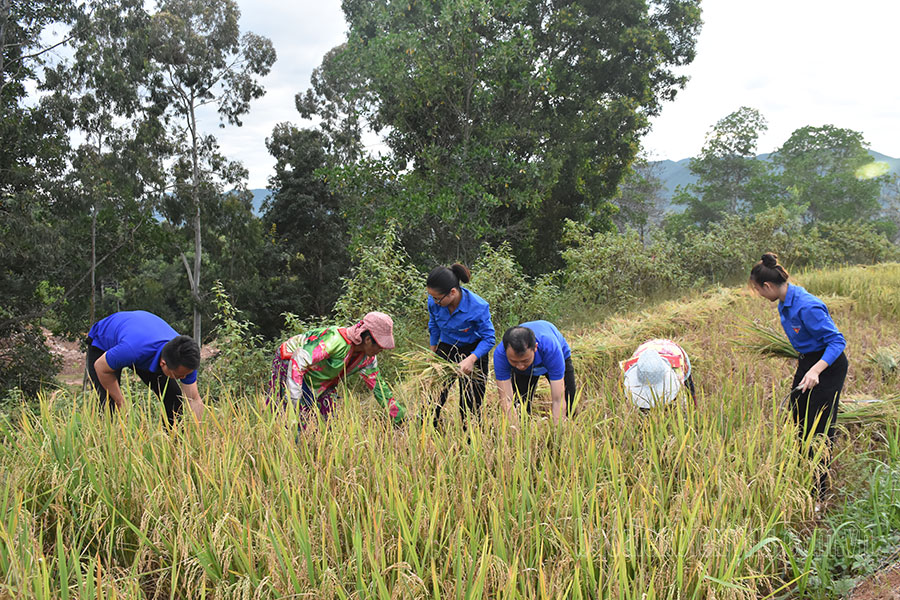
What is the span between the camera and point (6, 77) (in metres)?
15.3

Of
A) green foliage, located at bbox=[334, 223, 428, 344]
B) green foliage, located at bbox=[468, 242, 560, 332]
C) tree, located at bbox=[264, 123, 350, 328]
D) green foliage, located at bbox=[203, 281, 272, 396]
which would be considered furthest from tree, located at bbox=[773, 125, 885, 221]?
green foliage, located at bbox=[203, 281, 272, 396]

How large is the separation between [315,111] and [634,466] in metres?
28.2

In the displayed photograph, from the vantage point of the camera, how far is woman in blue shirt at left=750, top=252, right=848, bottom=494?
11.9 feet

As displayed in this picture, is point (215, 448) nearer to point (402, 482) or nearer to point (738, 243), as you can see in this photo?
point (402, 482)

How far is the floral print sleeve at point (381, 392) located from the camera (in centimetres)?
370

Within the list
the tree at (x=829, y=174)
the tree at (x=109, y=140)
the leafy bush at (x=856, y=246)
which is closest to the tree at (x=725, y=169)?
the tree at (x=829, y=174)

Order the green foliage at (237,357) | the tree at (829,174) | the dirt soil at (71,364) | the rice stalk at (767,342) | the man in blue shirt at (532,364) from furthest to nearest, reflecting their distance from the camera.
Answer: the tree at (829,174) → the dirt soil at (71,364) → the green foliage at (237,357) → the rice stalk at (767,342) → the man in blue shirt at (532,364)

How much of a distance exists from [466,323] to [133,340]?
225cm

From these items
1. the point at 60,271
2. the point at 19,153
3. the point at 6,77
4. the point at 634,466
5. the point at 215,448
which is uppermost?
the point at 6,77

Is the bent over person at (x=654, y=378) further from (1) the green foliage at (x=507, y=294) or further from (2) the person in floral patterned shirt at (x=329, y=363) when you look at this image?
(1) the green foliage at (x=507, y=294)

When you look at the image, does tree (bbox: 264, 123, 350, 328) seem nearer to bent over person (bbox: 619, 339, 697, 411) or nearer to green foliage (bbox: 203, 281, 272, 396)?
green foliage (bbox: 203, 281, 272, 396)

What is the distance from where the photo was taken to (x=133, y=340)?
3.92 metres

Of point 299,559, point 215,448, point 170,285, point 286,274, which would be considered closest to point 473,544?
point 299,559

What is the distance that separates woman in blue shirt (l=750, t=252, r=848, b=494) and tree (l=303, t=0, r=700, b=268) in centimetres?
997
